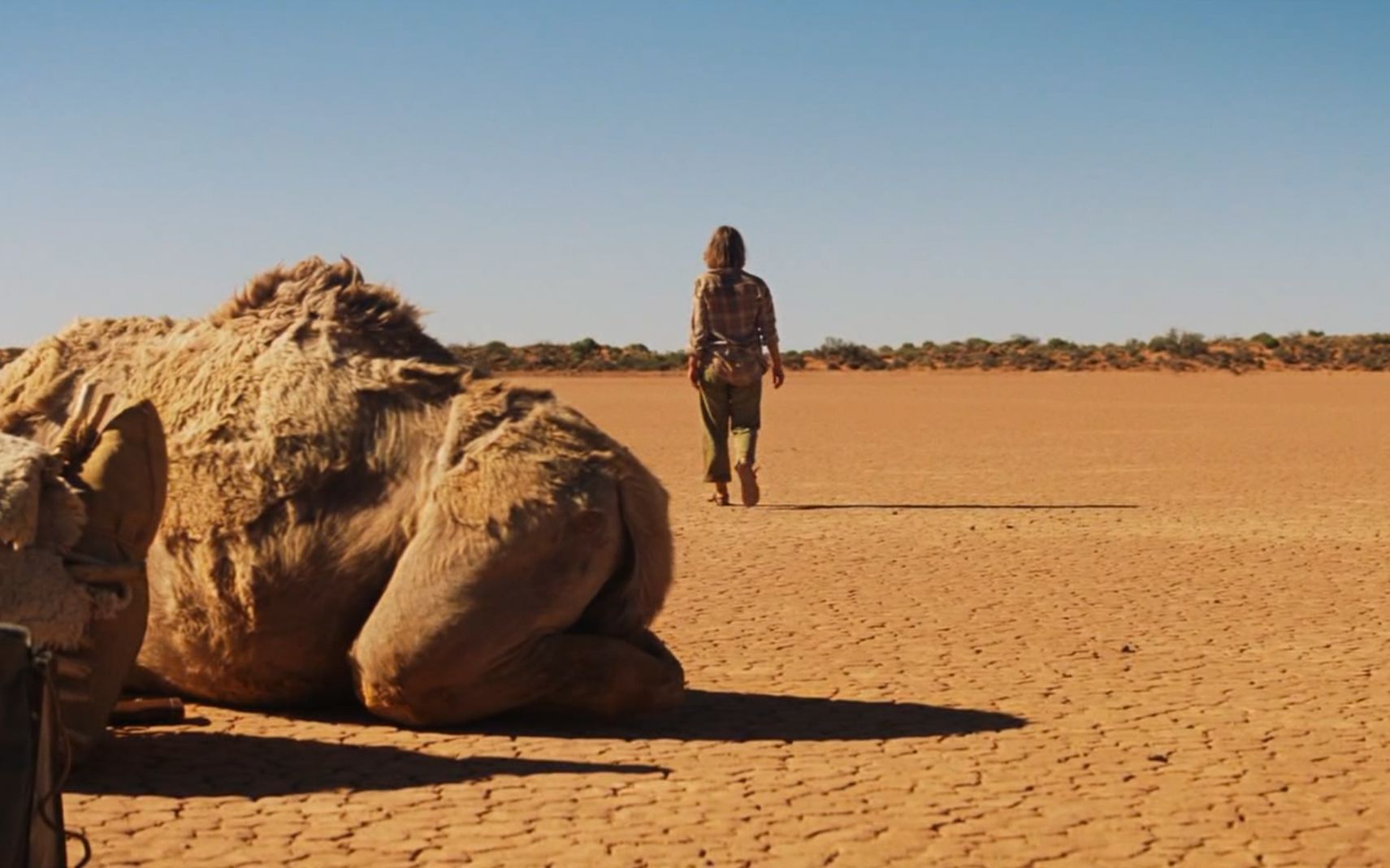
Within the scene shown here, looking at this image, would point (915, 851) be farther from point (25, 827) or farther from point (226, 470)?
point (226, 470)

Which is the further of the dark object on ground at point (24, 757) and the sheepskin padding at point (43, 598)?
the sheepskin padding at point (43, 598)

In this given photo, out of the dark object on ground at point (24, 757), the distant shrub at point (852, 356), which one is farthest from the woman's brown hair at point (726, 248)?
the distant shrub at point (852, 356)

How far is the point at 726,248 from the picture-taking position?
51.2 ft

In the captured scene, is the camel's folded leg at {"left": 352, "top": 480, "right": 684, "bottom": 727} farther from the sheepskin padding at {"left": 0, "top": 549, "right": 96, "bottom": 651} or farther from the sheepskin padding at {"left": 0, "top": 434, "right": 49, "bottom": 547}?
the sheepskin padding at {"left": 0, "top": 434, "right": 49, "bottom": 547}

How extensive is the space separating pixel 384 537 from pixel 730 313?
29.4 feet

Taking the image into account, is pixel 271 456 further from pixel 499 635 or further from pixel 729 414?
pixel 729 414

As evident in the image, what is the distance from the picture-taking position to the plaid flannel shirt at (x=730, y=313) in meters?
15.4

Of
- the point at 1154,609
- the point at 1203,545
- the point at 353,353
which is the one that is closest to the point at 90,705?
the point at 353,353

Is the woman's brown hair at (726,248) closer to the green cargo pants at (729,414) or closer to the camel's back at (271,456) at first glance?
the green cargo pants at (729,414)

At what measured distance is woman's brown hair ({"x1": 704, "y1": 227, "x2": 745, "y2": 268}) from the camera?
15594 millimetres

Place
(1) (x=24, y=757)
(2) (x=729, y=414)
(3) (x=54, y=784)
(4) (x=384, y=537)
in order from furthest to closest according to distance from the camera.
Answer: (2) (x=729, y=414)
(4) (x=384, y=537)
(3) (x=54, y=784)
(1) (x=24, y=757)

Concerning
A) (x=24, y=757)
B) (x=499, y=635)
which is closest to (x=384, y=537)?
(x=499, y=635)

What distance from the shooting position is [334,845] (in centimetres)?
535

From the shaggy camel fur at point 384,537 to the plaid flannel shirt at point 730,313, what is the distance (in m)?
8.16
